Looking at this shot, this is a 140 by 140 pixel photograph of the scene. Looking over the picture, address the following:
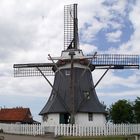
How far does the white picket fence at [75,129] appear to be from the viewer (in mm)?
36906

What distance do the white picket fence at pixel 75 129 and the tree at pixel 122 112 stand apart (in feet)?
12.0

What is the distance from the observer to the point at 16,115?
5903 centimetres

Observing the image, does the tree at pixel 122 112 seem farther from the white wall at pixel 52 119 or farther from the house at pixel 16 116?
the house at pixel 16 116

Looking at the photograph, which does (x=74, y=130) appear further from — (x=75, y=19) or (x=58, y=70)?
(x=75, y=19)

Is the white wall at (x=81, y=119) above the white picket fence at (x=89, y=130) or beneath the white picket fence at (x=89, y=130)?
above

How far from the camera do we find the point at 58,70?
4219 cm

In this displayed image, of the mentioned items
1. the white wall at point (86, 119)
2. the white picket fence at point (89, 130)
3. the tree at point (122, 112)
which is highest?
the tree at point (122, 112)

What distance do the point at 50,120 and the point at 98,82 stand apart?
18.5 ft

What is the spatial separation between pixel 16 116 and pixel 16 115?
273mm

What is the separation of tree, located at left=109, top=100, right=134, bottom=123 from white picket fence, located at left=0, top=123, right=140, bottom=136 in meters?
3.67

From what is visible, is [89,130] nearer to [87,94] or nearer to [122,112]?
[87,94]

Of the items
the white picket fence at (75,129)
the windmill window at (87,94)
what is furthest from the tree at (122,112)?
the windmill window at (87,94)

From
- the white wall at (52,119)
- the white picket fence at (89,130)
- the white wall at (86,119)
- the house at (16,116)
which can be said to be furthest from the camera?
the house at (16,116)

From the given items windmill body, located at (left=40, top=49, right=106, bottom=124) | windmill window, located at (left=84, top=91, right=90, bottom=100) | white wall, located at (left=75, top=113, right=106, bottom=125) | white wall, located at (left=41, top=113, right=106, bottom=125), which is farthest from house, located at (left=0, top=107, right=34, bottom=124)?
white wall, located at (left=75, top=113, right=106, bottom=125)
